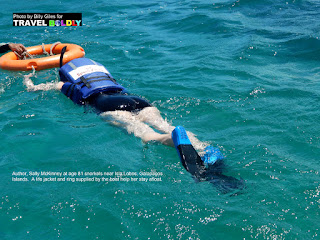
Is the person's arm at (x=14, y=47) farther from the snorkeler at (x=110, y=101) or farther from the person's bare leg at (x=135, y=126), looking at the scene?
the person's bare leg at (x=135, y=126)

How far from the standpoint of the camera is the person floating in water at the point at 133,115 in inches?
172

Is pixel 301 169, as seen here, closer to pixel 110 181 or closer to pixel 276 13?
pixel 110 181

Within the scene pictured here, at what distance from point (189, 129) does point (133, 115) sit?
0.99m

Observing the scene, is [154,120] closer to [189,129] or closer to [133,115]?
[133,115]

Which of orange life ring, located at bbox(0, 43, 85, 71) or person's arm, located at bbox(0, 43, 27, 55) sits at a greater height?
person's arm, located at bbox(0, 43, 27, 55)

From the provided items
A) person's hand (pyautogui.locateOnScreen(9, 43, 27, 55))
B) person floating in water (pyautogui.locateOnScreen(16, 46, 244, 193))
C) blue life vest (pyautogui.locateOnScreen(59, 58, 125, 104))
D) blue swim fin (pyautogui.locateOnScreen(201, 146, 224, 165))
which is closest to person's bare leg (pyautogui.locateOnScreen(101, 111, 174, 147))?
person floating in water (pyautogui.locateOnScreen(16, 46, 244, 193))

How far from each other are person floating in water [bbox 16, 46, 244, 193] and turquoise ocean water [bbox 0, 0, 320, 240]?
16cm

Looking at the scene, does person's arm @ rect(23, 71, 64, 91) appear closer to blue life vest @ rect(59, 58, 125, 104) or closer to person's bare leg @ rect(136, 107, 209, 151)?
blue life vest @ rect(59, 58, 125, 104)

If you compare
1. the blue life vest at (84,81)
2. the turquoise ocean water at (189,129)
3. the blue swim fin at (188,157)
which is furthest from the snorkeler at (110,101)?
the blue swim fin at (188,157)

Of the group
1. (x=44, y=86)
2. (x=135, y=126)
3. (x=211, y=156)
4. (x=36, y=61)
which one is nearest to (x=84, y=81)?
(x=44, y=86)

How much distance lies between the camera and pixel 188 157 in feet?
14.5

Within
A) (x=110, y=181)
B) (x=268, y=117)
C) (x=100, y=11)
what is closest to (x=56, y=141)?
(x=110, y=181)

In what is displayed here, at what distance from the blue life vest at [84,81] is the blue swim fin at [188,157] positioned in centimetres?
228

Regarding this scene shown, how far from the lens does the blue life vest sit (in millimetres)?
6324
